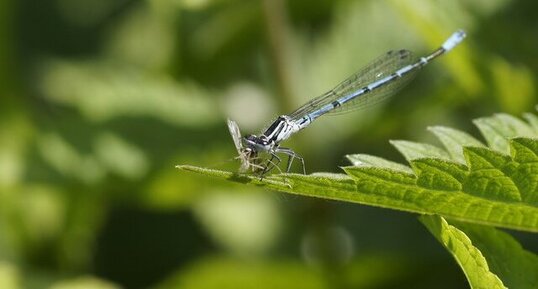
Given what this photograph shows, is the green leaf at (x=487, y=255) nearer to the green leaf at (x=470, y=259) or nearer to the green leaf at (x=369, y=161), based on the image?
the green leaf at (x=470, y=259)

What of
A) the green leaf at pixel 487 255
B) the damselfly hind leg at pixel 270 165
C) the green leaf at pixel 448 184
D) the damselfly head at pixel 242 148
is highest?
the damselfly head at pixel 242 148

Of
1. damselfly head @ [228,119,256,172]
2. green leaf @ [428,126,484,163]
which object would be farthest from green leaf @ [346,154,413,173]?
damselfly head @ [228,119,256,172]

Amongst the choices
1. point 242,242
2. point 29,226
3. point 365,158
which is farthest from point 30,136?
point 365,158

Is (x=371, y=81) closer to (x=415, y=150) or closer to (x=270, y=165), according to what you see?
(x=270, y=165)

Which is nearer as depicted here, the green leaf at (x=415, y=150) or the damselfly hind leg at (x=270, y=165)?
the green leaf at (x=415, y=150)

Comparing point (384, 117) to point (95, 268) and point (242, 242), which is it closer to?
point (242, 242)

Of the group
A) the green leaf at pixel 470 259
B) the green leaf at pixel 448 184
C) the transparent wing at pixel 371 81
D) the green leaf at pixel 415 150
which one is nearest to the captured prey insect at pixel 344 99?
the transparent wing at pixel 371 81

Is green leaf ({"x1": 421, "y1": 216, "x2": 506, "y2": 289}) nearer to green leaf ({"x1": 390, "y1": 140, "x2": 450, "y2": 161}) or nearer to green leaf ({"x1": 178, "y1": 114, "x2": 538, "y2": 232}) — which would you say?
green leaf ({"x1": 178, "y1": 114, "x2": 538, "y2": 232})
